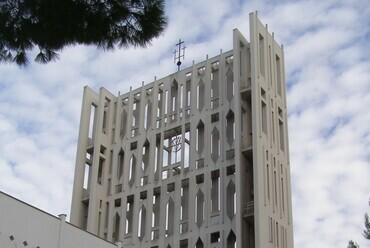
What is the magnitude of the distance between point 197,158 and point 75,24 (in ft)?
72.9

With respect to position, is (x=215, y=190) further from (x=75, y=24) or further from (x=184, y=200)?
(x=75, y=24)

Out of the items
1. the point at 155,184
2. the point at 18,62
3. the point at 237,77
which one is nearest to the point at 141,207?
the point at 155,184

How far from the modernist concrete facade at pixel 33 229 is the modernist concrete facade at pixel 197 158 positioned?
366 inches

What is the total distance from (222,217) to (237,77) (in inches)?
252

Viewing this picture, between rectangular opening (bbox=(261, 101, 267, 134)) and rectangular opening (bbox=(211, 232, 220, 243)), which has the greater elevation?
rectangular opening (bbox=(261, 101, 267, 134))

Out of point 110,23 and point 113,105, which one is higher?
point 113,105

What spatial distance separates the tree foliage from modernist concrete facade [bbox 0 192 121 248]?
31.5ft

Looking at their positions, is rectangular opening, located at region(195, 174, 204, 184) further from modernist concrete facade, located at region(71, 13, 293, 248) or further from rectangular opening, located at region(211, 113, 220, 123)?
rectangular opening, located at region(211, 113, 220, 123)

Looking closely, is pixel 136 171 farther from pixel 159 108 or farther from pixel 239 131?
pixel 239 131

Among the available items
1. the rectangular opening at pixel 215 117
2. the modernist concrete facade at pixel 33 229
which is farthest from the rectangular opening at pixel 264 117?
the modernist concrete facade at pixel 33 229

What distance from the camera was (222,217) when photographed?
3253 centimetres

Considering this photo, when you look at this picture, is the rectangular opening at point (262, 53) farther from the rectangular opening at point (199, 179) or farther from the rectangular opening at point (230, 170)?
the rectangular opening at point (199, 179)

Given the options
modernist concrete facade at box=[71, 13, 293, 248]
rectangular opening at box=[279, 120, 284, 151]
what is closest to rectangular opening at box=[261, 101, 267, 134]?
modernist concrete facade at box=[71, 13, 293, 248]

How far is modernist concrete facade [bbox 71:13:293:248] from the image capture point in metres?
32.6
